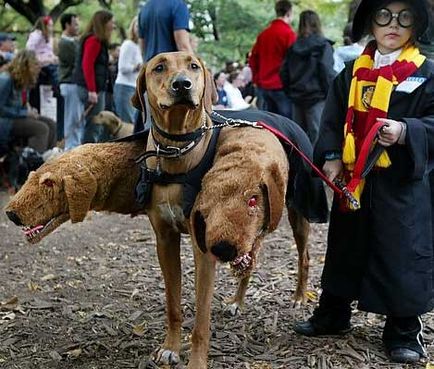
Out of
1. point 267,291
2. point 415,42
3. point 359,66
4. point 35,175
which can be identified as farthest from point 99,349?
point 415,42

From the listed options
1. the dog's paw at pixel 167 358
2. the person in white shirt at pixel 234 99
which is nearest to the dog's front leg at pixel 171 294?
the dog's paw at pixel 167 358

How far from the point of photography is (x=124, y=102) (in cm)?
996

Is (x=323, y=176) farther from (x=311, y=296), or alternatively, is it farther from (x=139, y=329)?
(x=139, y=329)

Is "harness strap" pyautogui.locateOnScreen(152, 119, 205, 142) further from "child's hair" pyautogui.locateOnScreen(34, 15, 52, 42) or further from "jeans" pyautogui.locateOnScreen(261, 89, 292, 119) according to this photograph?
"child's hair" pyautogui.locateOnScreen(34, 15, 52, 42)

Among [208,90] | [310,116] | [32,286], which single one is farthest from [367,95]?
[310,116]

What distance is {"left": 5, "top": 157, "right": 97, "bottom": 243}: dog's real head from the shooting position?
3381 mm

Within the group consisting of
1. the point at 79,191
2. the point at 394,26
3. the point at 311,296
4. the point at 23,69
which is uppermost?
the point at 394,26

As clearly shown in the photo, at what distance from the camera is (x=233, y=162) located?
3021 mm

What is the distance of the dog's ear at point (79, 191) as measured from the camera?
3.41 m

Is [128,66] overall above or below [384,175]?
below

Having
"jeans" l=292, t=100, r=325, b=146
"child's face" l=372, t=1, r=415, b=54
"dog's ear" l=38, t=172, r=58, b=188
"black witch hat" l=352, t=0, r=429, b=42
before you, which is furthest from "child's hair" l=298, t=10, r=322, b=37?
"dog's ear" l=38, t=172, r=58, b=188

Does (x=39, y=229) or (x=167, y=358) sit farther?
(x=167, y=358)

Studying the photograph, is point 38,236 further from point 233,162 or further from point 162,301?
point 162,301

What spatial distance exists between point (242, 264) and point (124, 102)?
7414 millimetres
